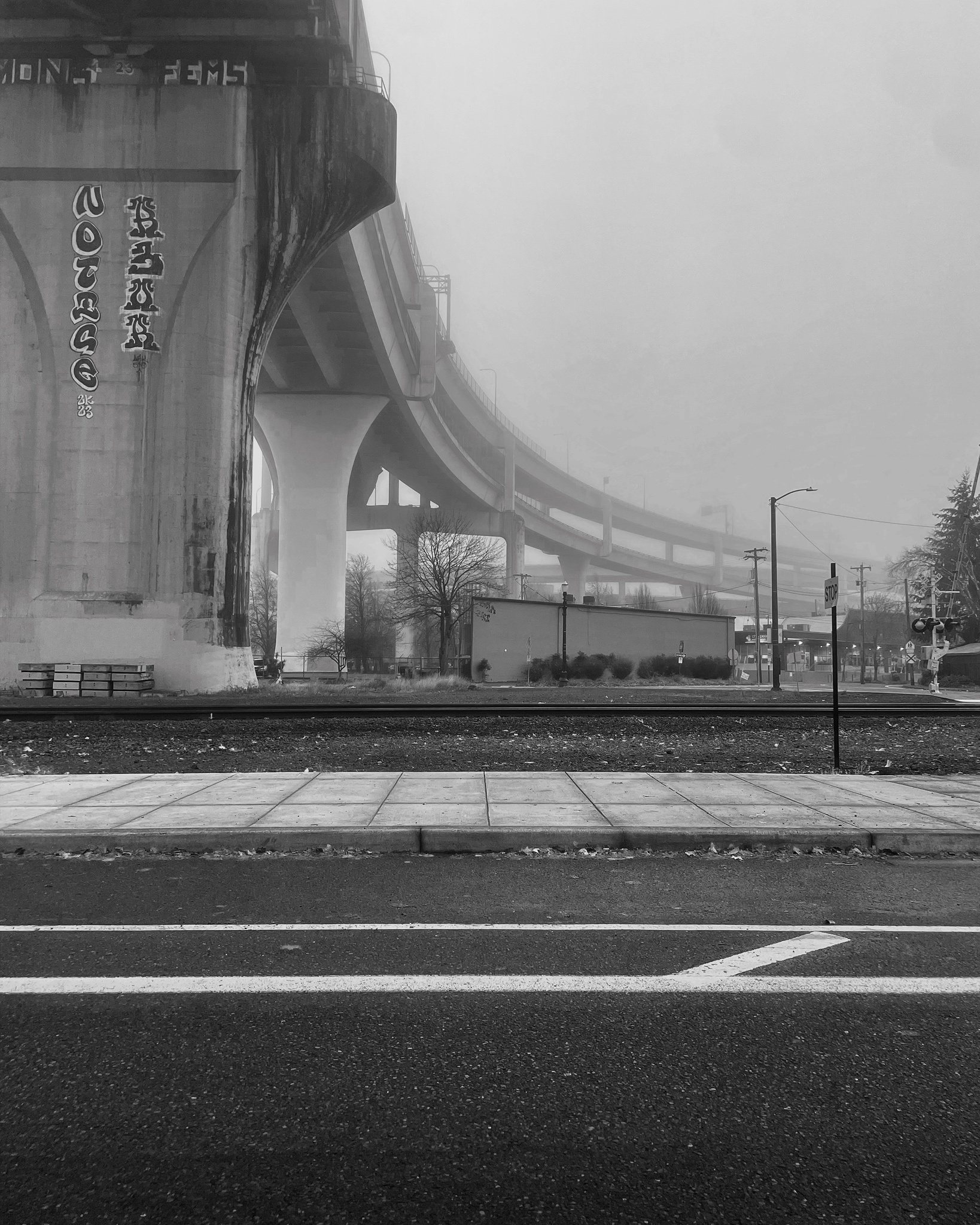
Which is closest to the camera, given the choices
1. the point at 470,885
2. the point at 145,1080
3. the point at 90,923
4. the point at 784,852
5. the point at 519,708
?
the point at 145,1080

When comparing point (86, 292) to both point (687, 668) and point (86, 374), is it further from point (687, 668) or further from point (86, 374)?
point (687, 668)

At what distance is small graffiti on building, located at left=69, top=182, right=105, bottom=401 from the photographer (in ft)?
88.8

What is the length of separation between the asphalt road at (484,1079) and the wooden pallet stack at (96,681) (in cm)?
2271

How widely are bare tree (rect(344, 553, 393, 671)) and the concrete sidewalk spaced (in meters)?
45.3

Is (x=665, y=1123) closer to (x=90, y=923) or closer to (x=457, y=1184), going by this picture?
(x=457, y=1184)

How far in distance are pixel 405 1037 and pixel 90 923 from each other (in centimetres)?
266

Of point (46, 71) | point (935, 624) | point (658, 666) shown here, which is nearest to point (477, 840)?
point (46, 71)

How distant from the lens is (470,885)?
599 centimetres

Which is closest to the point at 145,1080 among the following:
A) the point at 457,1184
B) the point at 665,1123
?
the point at 457,1184

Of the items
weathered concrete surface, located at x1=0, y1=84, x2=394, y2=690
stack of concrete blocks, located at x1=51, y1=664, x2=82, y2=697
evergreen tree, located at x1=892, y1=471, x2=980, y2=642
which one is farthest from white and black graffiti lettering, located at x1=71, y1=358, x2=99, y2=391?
evergreen tree, located at x1=892, y1=471, x2=980, y2=642

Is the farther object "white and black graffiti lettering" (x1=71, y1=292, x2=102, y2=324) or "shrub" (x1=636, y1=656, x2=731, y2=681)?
"shrub" (x1=636, y1=656, x2=731, y2=681)

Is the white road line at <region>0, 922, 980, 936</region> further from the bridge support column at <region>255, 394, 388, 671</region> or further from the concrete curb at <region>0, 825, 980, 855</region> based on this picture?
the bridge support column at <region>255, 394, 388, 671</region>

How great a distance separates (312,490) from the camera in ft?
185

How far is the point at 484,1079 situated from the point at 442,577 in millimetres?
47248
